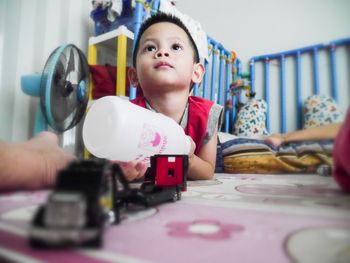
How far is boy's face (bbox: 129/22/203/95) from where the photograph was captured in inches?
28.2

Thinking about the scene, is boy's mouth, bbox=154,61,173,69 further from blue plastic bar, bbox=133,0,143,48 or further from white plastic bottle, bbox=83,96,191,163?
blue plastic bar, bbox=133,0,143,48

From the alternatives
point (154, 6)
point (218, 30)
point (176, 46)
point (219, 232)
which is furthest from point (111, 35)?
point (219, 232)

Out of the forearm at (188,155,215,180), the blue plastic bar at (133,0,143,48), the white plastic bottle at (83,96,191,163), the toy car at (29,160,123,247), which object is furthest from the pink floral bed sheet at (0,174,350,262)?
the blue plastic bar at (133,0,143,48)

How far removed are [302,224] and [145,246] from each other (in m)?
0.14

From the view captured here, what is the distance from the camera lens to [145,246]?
0.17m

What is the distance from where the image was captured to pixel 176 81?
758 millimetres

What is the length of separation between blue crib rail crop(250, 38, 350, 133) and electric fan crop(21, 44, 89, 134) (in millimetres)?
448

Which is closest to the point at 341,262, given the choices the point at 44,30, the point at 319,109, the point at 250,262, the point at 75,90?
the point at 250,262

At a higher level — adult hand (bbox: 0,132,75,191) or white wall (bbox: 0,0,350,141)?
white wall (bbox: 0,0,350,141)

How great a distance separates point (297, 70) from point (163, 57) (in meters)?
0.46

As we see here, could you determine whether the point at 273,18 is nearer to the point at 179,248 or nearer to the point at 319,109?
the point at 319,109

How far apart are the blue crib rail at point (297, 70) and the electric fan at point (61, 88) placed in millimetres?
→ 448

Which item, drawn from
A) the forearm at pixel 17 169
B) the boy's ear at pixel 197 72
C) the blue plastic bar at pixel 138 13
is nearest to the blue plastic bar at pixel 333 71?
the forearm at pixel 17 169

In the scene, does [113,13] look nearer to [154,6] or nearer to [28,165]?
[154,6]
